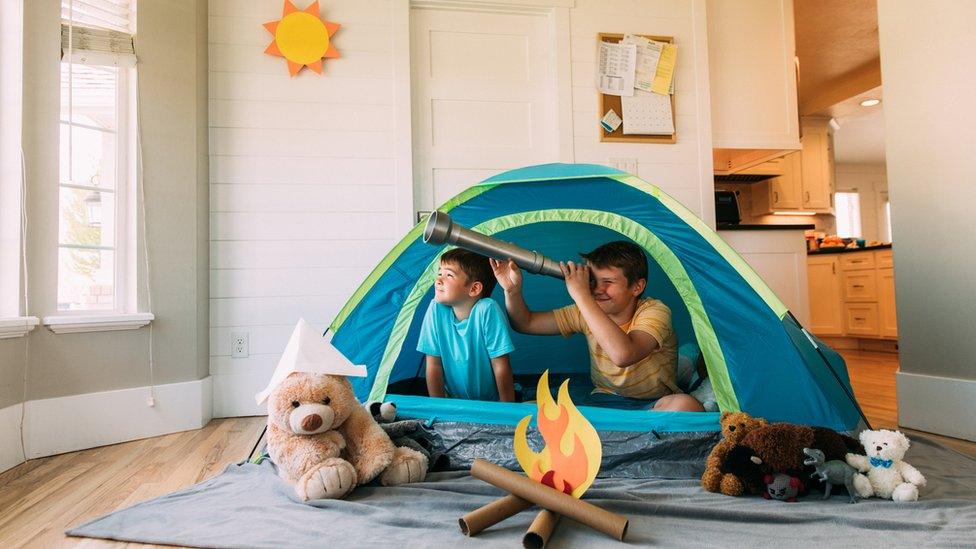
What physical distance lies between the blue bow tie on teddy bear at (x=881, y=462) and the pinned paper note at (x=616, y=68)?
188 centimetres

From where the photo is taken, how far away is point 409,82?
2508mm

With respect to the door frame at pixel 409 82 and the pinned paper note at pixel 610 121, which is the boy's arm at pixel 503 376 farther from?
the pinned paper note at pixel 610 121

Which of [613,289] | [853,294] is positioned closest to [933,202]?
[613,289]

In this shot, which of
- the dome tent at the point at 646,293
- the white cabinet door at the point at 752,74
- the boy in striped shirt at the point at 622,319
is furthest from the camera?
the white cabinet door at the point at 752,74

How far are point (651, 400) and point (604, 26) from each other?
180 cm

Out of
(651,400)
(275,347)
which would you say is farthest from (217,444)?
(651,400)

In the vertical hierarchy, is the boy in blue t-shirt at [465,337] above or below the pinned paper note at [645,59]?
below

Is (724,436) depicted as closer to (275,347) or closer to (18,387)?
(275,347)

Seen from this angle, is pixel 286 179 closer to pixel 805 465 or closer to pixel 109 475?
pixel 109 475

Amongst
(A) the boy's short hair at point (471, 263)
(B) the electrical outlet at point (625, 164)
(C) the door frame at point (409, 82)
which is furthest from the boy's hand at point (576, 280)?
(B) the electrical outlet at point (625, 164)

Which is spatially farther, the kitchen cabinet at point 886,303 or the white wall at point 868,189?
the white wall at point 868,189

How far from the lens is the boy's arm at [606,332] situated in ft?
4.90

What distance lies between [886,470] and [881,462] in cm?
2

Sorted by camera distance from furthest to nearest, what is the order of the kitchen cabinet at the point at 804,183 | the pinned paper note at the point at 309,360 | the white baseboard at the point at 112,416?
1. the kitchen cabinet at the point at 804,183
2. the white baseboard at the point at 112,416
3. the pinned paper note at the point at 309,360
